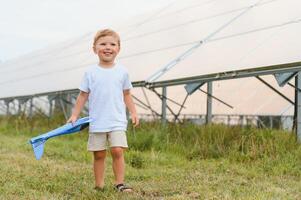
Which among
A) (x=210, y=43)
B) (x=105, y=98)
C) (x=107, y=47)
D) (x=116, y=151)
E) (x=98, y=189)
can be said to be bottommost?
(x=98, y=189)

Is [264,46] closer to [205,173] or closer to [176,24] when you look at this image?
[205,173]

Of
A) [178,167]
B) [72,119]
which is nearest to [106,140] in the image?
[72,119]

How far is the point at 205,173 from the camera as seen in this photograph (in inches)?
195

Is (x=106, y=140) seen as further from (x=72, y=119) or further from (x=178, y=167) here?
(x=178, y=167)

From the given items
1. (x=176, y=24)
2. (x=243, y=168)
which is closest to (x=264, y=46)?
(x=243, y=168)

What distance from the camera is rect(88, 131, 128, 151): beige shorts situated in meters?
3.88

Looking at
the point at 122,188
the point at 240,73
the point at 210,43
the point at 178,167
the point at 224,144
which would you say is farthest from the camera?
the point at 210,43

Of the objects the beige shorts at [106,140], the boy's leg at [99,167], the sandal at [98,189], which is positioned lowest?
the sandal at [98,189]

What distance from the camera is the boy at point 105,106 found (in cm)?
390

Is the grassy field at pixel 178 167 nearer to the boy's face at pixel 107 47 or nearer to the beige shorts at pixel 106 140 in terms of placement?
the beige shorts at pixel 106 140

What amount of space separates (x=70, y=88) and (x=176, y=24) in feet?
8.09

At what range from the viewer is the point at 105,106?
3898 mm

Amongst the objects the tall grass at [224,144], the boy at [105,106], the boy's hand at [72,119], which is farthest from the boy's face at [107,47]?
the tall grass at [224,144]

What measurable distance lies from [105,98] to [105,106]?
59mm
